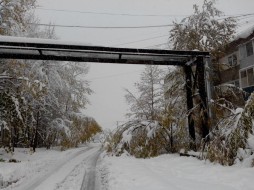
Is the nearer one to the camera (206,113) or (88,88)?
(206,113)

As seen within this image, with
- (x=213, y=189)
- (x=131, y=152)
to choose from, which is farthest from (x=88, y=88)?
(x=213, y=189)

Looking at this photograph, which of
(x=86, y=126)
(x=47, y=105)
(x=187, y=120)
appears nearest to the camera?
(x=187, y=120)

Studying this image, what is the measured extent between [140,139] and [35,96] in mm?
7633

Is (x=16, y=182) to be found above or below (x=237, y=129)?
below

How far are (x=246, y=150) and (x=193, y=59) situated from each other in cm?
598

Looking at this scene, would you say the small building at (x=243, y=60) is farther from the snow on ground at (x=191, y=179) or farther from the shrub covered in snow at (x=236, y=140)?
the snow on ground at (x=191, y=179)

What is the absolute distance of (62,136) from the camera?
108 feet

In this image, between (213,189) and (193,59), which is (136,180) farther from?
(193,59)

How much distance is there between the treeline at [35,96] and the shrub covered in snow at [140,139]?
18.1 ft

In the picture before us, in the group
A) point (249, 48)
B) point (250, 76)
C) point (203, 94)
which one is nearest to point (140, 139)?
point (203, 94)

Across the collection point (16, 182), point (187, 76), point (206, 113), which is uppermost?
point (187, 76)

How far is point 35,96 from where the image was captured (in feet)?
66.6

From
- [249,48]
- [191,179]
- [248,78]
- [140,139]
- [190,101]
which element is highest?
[249,48]

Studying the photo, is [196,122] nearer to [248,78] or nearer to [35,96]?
[35,96]
